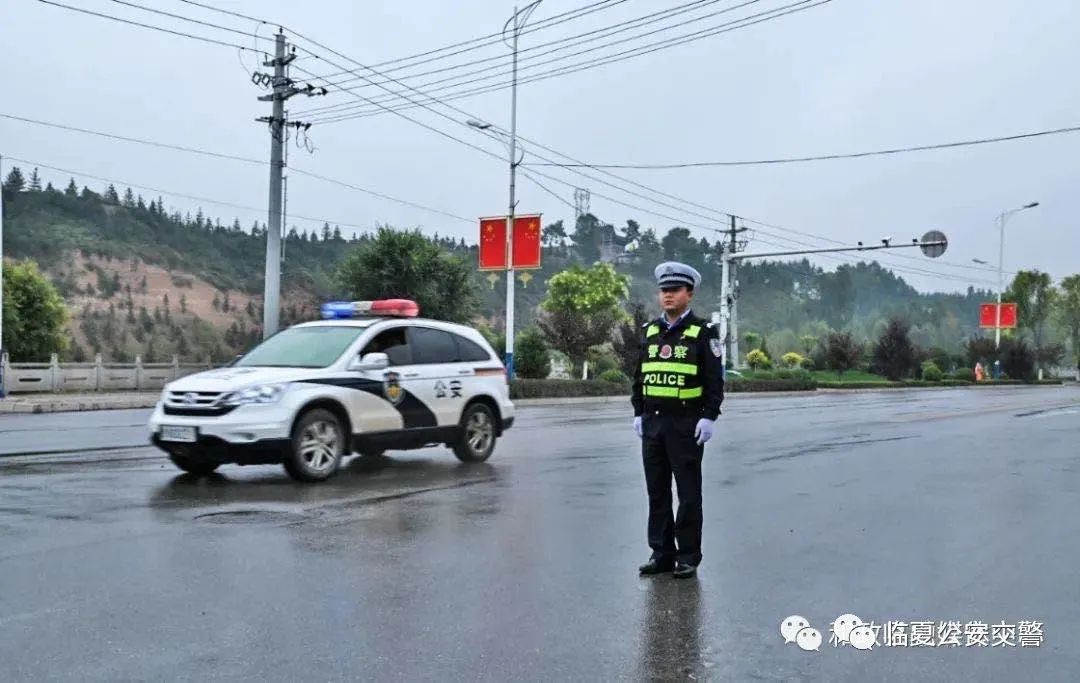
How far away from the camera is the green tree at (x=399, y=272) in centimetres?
4338

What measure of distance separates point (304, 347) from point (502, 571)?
18.0ft

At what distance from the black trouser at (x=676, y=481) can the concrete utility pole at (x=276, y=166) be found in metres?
20.1

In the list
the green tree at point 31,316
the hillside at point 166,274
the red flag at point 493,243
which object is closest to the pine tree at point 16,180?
the hillside at point 166,274

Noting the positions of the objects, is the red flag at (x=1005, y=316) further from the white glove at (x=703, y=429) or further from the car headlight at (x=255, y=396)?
the white glove at (x=703, y=429)

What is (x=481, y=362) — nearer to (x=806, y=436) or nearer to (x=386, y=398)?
(x=386, y=398)

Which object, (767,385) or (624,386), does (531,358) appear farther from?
(767,385)

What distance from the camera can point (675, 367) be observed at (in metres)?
6.13

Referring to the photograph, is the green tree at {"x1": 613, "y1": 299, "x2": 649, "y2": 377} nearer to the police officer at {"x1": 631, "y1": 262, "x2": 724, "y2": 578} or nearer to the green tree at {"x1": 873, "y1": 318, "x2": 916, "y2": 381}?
the green tree at {"x1": 873, "y1": 318, "x2": 916, "y2": 381}

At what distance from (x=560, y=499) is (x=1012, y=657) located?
5.07 meters

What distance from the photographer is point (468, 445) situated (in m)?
12.2

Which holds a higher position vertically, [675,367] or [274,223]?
[274,223]

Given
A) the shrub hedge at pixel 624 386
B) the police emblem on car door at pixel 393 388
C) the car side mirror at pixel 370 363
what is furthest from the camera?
the shrub hedge at pixel 624 386

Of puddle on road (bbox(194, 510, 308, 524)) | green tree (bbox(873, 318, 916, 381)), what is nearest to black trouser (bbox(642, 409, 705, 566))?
puddle on road (bbox(194, 510, 308, 524))

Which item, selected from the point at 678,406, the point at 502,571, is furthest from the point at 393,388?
the point at 678,406
